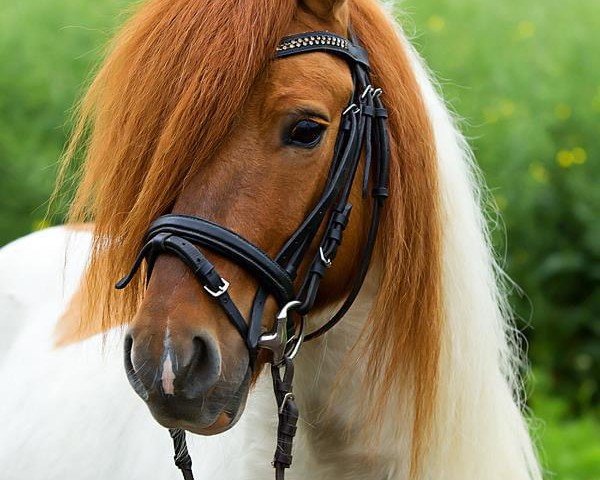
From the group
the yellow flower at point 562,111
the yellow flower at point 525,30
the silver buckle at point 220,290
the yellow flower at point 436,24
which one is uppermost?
the yellow flower at point 525,30

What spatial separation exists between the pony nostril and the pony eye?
15.7 inches

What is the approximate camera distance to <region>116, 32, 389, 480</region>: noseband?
5.79ft

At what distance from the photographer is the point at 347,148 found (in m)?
1.93

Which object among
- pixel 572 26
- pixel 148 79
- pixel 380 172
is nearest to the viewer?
pixel 148 79

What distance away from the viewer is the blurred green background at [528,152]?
5.67 m

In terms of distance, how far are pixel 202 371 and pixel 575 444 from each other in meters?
3.94

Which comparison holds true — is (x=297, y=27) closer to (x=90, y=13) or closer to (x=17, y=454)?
(x=17, y=454)

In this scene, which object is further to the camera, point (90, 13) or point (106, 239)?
point (90, 13)

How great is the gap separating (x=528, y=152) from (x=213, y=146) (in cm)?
416

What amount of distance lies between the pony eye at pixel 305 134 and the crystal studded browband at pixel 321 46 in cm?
14

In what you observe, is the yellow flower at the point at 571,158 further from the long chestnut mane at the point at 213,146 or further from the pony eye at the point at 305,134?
the pony eye at the point at 305,134

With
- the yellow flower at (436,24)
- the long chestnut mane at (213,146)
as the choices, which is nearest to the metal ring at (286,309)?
the long chestnut mane at (213,146)

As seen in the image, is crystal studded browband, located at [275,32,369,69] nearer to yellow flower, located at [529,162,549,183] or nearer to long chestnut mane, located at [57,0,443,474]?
long chestnut mane, located at [57,0,443,474]

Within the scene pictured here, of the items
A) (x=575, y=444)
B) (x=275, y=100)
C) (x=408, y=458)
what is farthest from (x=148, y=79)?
(x=575, y=444)
